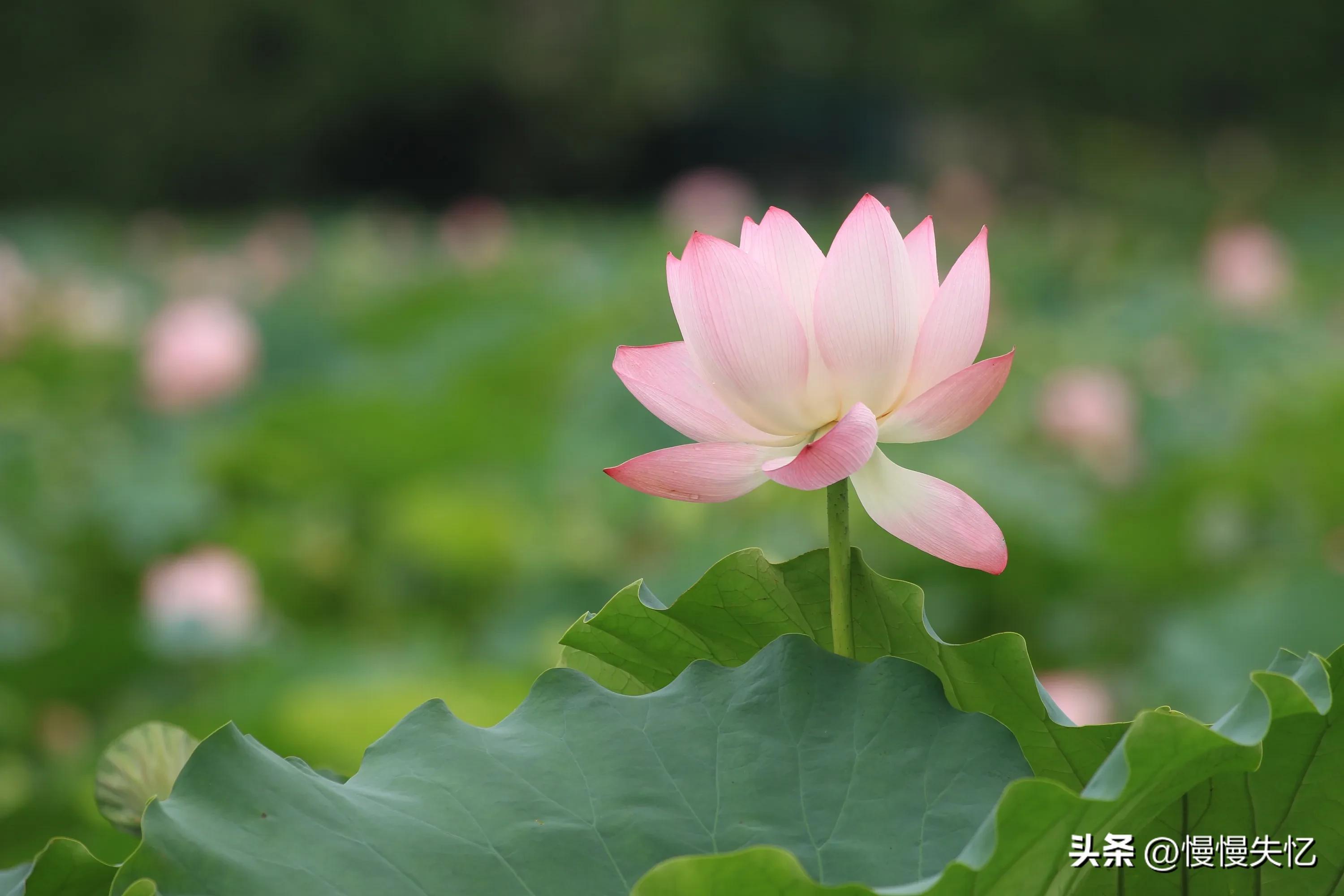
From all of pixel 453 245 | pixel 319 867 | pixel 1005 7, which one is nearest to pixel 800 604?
pixel 319 867

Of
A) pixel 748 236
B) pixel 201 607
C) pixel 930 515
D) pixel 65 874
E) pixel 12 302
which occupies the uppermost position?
pixel 12 302

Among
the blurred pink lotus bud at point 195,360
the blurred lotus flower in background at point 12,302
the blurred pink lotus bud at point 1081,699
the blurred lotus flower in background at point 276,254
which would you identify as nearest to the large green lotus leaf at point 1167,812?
the blurred pink lotus bud at point 1081,699

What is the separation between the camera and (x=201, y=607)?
5.17 ft

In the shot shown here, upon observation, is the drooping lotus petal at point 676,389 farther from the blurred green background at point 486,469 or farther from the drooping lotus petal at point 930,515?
the blurred green background at point 486,469

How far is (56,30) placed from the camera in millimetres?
10359

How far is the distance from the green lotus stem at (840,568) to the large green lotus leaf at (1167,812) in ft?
0.26

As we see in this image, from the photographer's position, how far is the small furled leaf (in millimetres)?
441

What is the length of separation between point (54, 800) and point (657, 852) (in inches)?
46.0

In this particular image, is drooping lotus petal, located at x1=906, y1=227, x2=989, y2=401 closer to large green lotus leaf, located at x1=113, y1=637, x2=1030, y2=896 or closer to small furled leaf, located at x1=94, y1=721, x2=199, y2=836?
large green lotus leaf, located at x1=113, y1=637, x2=1030, y2=896

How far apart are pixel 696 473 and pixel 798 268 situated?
79 millimetres

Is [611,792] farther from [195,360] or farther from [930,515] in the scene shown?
[195,360]

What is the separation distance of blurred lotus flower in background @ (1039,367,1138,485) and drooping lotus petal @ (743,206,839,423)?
177cm

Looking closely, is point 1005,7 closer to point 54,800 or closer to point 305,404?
point 305,404

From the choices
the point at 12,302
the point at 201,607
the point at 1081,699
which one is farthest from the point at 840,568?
the point at 12,302
